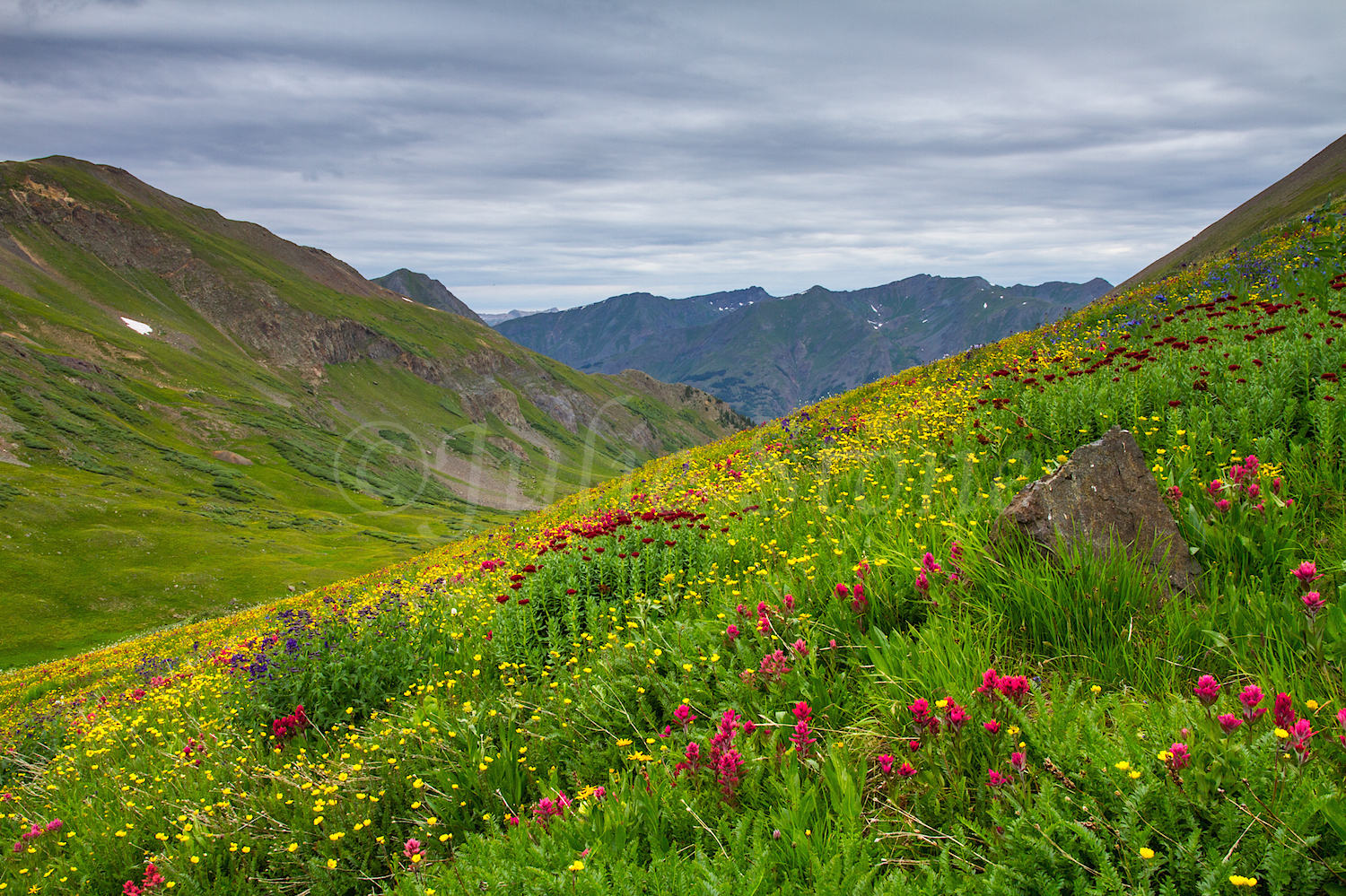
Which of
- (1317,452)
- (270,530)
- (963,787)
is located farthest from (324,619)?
(270,530)

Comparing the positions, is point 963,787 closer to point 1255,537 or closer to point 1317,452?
point 1255,537

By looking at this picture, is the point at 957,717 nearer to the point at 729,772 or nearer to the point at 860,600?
the point at 729,772

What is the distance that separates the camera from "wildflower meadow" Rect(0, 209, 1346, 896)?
2.68m

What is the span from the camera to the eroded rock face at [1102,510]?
15.0 feet

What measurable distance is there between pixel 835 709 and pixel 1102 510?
2.53 m

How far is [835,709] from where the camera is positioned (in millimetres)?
4047

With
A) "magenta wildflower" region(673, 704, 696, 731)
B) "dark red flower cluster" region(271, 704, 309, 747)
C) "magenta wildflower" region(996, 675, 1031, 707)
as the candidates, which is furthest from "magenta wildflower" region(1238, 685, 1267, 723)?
"dark red flower cluster" region(271, 704, 309, 747)

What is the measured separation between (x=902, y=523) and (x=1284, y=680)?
2.91m

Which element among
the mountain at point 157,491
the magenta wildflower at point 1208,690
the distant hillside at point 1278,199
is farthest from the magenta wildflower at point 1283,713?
the distant hillside at point 1278,199

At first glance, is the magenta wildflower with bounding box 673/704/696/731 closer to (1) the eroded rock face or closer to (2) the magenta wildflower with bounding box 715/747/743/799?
(2) the magenta wildflower with bounding box 715/747/743/799

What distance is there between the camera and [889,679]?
382 cm

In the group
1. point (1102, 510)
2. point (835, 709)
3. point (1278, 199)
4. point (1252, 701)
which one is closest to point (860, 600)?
point (835, 709)

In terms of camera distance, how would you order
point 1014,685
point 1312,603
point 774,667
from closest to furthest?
point 1014,685 < point 1312,603 < point 774,667

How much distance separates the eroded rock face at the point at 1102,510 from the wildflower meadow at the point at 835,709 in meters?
0.24
